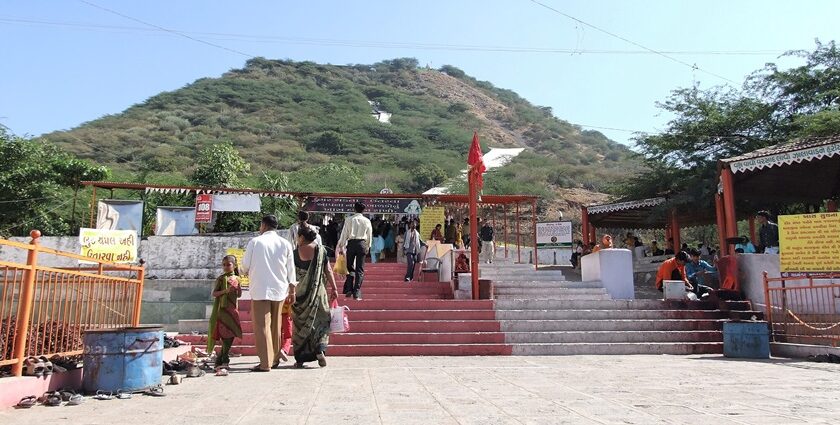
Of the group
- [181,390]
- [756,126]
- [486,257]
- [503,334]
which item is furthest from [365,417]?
[756,126]

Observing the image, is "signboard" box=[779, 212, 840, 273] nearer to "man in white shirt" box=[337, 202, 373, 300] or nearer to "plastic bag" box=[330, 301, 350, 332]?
"man in white shirt" box=[337, 202, 373, 300]

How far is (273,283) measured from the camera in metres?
6.76

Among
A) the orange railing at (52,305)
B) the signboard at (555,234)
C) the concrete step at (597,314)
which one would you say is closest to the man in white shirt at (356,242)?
the concrete step at (597,314)

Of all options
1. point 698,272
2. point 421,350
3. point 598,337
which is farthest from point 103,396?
point 698,272

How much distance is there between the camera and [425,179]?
50.6 metres

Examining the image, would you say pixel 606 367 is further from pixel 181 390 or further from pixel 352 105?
pixel 352 105

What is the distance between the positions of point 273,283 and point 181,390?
63.5 inches

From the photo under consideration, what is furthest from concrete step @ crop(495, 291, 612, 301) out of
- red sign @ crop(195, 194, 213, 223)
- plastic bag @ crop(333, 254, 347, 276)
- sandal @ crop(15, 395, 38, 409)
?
red sign @ crop(195, 194, 213, 223)

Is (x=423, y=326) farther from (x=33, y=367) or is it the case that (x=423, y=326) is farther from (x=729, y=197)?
(x=729, y=197)

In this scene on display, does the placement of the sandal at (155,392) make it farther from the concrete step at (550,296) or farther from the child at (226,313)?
the concrete step at (550,296)

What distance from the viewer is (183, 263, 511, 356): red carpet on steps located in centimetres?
955

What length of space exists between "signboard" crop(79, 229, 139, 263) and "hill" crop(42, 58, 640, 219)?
16.2m

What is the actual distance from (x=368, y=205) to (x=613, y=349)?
10.8 meters

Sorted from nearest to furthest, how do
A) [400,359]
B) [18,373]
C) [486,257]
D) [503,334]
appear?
[18,373] → [400,359] → [503,334] → [486,257]
